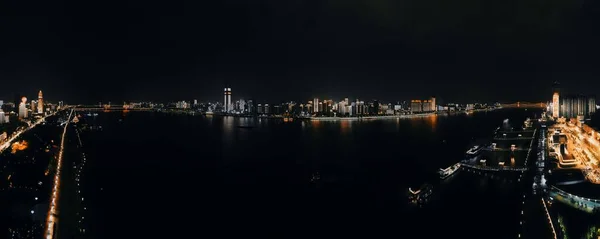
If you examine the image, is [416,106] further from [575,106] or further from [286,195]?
[286,195]

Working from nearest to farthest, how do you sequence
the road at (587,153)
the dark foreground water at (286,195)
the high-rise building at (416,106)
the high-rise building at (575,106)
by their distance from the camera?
1. the dark foreground water at (286,195)
2. the road at (587,153)
3. the high-rise building at (575,106)
4. the high-rise building at (416,106)

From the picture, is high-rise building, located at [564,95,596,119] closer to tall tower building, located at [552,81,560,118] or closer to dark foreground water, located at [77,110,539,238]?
tall tower building, located at [552,81,560,118]

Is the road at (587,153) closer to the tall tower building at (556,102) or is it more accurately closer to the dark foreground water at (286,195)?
the dark foreground water at (286,195)

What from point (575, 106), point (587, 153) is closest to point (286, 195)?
point (587, 153)

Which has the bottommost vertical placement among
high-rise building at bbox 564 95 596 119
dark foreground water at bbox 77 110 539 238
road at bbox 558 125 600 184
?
dark foreground water at bbox 77 110 539 238

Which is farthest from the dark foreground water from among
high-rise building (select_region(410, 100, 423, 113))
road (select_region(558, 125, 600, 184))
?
high-rise building (select_region(410, 100, 423, 113))

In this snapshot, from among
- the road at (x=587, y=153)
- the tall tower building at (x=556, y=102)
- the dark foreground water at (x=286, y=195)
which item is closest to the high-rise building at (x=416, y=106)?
the tall tower building at (x=556, y=102)

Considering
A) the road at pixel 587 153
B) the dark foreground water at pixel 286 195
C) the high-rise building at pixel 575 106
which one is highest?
the high-rise building at pixel 575 106

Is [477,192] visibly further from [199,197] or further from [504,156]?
[199,197]

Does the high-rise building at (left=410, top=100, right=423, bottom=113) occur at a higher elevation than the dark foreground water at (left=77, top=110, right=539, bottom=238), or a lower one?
higher
